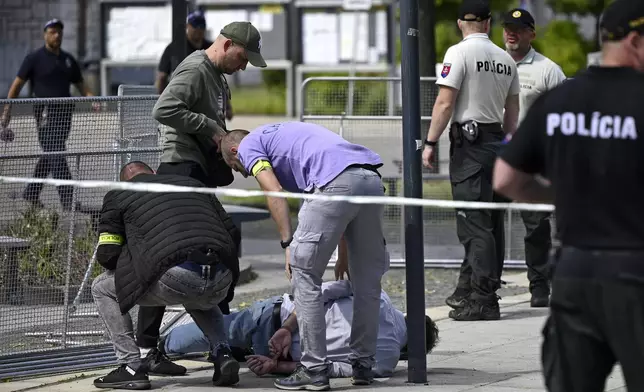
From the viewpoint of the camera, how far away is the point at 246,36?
22.7 feet

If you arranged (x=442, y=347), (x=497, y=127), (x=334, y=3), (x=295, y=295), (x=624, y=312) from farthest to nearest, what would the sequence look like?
(x=334, y=3) → (x=497, y=127) → (x=442, y=347) → (x=295, y=295) → (x=624, y=312)

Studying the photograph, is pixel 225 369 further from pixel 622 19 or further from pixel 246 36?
pixel 622 19

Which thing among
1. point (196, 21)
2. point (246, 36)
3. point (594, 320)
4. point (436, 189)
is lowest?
point (594, 320)

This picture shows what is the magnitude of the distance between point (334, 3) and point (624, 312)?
21913 mm

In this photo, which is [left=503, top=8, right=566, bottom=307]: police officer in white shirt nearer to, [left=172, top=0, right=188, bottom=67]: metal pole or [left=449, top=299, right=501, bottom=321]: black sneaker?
[left=449, top=299, right=501, bottom=321]: black sneaker

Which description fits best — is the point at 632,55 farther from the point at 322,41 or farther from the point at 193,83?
the point at 322,41

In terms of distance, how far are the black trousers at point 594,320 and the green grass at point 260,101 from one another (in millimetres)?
23444

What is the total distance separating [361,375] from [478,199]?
7.20 ft

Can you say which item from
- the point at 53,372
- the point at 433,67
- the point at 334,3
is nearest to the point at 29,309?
the point at 53,372

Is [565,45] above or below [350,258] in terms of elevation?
above

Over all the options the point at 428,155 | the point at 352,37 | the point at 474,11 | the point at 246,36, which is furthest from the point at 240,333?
the point at 352,37

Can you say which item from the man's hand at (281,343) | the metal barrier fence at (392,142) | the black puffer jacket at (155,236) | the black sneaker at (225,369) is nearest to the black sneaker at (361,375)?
the man's hand at (281,343)

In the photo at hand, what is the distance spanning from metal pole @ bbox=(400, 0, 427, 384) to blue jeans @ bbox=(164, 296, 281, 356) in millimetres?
823

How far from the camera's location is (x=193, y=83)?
6914mm
